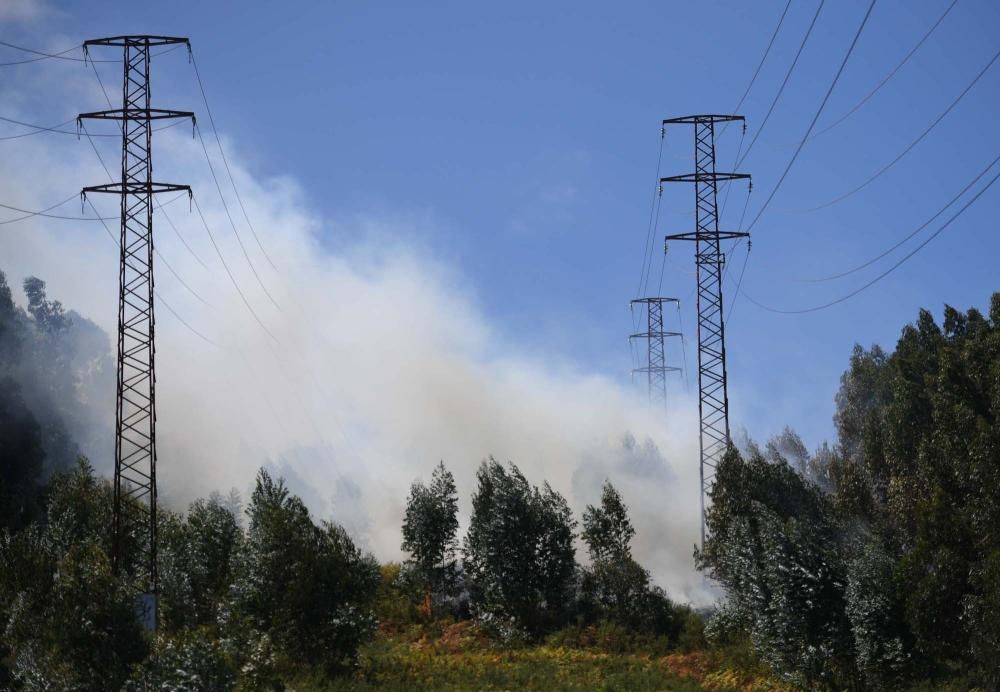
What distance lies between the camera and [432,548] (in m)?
84.8

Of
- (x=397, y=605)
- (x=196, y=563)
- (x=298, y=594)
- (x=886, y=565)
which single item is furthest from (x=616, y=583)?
(x=196, y=563)

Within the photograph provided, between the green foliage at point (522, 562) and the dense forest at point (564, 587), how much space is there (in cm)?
15

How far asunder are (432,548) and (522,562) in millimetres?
8304

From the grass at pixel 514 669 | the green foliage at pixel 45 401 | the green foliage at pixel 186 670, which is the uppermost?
the green foliage at pixel 45 401

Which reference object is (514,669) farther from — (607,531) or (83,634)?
(83,634)

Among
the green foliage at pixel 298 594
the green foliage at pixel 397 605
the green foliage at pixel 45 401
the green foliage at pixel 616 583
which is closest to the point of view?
the green foliage at pixel 298 594

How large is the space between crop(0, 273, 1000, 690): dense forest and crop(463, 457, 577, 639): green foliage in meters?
0.15

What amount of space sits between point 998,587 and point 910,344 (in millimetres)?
65371

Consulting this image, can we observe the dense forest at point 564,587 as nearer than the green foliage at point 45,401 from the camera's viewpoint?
Yes

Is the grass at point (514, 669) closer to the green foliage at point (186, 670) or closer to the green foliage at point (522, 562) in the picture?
the green foliage at point (522, 562)

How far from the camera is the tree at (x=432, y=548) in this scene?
85000 mm

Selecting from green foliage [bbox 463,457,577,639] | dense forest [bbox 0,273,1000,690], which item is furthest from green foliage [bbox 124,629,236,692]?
green foliage [bbox 463,457,577,639]

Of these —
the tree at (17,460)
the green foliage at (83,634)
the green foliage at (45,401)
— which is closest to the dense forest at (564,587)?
the green foliage at (83,634)

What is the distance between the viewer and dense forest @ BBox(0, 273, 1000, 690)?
45.9m
